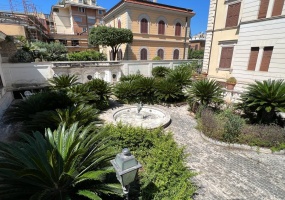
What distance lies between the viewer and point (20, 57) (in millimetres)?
10289

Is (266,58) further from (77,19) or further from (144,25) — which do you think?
(77,19)

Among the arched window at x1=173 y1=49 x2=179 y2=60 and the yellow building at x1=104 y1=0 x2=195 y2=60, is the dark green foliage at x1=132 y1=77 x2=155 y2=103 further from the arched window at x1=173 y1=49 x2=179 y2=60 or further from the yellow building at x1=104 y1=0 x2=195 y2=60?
the arched window at x1=173 y1=49 x2=179 y2=60

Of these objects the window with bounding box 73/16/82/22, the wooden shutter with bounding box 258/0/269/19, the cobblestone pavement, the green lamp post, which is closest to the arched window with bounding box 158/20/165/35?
the wooden shutter with bounding box 258/0/269/19

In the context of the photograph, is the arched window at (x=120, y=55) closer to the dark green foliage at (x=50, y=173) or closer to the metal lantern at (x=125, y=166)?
the dark green foliage at (x=50, y=173)

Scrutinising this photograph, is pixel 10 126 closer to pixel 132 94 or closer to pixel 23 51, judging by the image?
pixel 132 94

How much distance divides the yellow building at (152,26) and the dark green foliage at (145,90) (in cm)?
1079

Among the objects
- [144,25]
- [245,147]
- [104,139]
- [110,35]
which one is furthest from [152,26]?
[104,139]

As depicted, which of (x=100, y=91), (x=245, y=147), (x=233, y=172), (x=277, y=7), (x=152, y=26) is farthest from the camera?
(x=152, y=26)

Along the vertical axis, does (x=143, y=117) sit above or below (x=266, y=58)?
below

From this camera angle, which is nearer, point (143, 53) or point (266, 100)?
point (266, 100)

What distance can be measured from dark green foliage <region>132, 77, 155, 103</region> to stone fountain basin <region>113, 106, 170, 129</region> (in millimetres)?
1140

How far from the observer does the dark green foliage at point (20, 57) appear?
10034 mm

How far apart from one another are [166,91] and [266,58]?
6.16m

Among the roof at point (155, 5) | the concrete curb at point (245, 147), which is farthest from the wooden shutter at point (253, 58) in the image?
the roof at point (155, 5)
